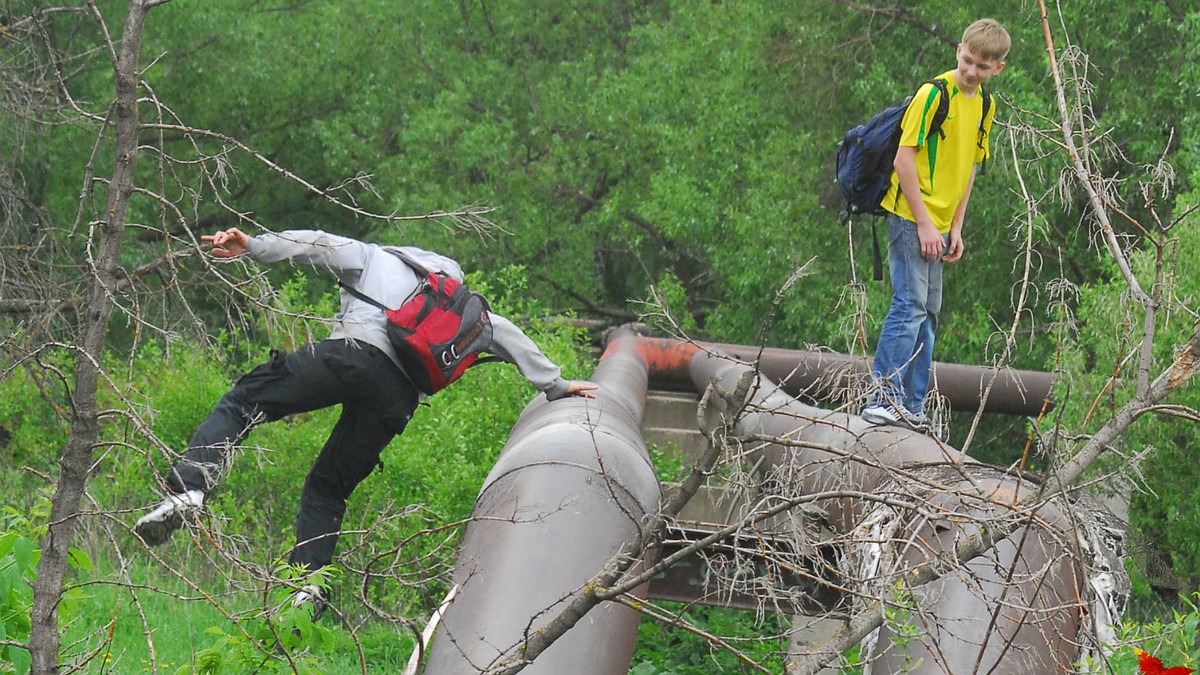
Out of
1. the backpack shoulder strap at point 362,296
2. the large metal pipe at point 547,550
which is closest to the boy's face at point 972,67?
the large metal pipe at point 547,550

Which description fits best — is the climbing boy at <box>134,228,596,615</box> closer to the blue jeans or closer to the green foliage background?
the green foliage background

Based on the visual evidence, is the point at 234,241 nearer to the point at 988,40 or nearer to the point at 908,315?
the point at 908,315

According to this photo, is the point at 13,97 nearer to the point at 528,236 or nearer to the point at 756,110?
the point at 756,110

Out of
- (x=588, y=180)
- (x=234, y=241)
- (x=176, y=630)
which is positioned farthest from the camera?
(x=588, y=180)

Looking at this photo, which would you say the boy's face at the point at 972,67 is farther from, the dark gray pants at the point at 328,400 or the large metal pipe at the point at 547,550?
the dark gray pants at the point at 328,400

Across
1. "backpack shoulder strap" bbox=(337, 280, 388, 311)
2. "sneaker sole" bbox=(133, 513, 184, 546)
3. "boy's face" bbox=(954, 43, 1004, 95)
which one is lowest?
"sneaker sole" bbox=(133, 513, 184, 546)

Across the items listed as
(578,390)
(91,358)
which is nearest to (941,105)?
(578,390)

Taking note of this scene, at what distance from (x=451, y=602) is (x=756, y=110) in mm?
13697

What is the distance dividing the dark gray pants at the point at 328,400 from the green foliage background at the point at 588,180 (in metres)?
0.18

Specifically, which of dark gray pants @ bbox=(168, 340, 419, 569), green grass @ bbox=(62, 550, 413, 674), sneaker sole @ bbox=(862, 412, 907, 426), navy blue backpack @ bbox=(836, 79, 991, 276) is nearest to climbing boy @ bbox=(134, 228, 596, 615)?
dark gray pants @ bbox=(168, 340, 419, 569)

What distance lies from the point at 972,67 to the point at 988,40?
0.17 metres

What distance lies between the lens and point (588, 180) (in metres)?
22.0

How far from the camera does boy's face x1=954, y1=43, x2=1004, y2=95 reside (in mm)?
5543

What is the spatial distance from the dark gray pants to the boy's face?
239cm
